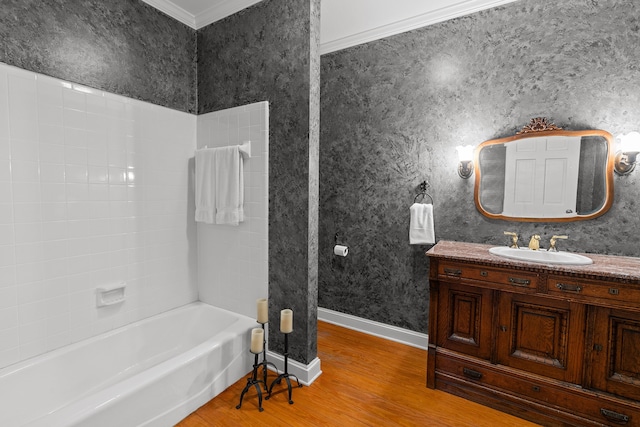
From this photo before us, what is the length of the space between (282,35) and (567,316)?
2521 millimetres

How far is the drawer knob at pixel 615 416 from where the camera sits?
4.97 ft

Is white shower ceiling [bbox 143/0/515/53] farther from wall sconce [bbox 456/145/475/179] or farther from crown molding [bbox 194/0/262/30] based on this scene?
wall sconce [bbox 456/145/475/179]

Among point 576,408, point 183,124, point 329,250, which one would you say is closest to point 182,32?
point 183,124

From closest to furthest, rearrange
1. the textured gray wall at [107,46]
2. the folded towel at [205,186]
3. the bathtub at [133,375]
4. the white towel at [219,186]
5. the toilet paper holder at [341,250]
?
the bathtub at [133,375] < the textured gray wall at [107,46] < the white towel at [219,186] < the folded towel at [205,186] < the toilet paper holder at [341,250]

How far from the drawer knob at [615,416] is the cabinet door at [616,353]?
0.35 ft

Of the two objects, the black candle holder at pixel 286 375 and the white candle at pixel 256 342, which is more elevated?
the white candle at pixel 256 342

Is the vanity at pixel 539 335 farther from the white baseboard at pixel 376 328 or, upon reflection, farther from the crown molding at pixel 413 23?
the crown molding at pixel 413 23

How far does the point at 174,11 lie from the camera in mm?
2338

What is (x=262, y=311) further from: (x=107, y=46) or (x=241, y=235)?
(x=107, y=46)

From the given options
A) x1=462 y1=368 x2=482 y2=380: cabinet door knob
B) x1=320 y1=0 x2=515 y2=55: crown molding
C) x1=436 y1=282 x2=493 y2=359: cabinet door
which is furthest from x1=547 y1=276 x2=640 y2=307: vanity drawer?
x1=320 y1=0 x2=515 y2=55: crown molding

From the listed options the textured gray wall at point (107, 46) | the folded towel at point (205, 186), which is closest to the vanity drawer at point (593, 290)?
the folded towel at point (205, 186)

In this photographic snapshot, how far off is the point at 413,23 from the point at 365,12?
1.38 ft

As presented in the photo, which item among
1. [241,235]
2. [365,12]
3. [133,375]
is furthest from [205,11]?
[133,375]

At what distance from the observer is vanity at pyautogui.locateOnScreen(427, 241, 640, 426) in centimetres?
151
